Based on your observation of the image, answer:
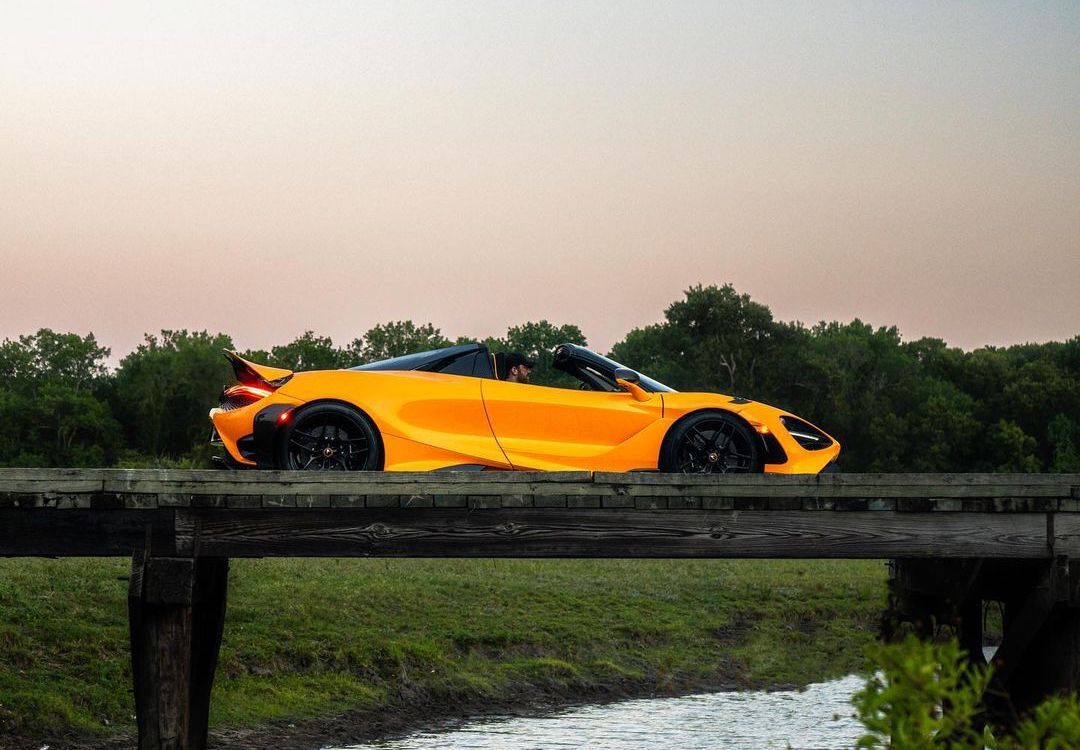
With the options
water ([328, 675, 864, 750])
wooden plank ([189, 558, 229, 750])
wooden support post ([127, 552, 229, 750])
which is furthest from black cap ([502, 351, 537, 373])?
water ([328, 675, 864, 750])

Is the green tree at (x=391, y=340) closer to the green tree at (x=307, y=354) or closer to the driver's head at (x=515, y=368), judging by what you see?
the green tree at (x=307, y=354)

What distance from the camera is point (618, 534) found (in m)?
11.4

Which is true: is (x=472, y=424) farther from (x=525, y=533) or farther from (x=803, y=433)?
(x=803, y=433)

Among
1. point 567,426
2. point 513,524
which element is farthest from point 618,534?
point 567,426

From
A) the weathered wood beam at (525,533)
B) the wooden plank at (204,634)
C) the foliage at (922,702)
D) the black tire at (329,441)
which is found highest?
the black tire at (329,441)

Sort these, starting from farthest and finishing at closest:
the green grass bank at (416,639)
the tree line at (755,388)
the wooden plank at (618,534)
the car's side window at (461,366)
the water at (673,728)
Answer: the tree line at (755,388)
the green grass bank at (416,639)
the water at (673,728)
the car's side window at (461,366)
the wooden plank at (618,534)

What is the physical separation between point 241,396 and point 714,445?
160 inches

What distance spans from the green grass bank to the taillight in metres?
6.38

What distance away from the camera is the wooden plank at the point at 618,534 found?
11195 mm

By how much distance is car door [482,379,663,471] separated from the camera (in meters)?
12.2

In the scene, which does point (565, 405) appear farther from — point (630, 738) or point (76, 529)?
point (630, 738)

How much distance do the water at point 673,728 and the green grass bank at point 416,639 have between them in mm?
935

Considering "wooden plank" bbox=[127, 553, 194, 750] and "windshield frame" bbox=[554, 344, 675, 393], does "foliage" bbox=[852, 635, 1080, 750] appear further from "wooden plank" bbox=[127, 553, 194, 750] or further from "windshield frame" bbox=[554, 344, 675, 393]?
"windshield frame" bbox=[554, 344, 675, 393]

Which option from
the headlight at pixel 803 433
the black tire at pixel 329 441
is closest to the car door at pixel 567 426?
the black tire at pixel 329 441
